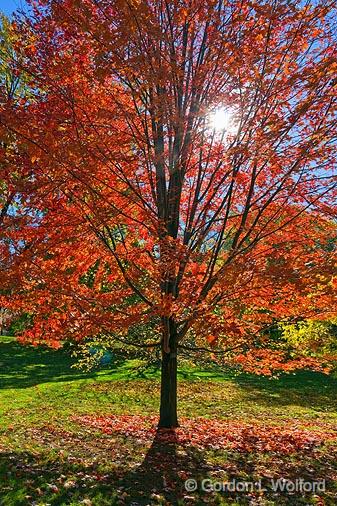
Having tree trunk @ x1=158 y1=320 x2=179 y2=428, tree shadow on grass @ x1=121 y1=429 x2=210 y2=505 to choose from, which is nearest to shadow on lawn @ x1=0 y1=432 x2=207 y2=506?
tree shadow on grass @ x1=121 y1=429 x2=210 y2=505

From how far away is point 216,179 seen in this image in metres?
7.71

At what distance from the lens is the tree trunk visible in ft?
26.4

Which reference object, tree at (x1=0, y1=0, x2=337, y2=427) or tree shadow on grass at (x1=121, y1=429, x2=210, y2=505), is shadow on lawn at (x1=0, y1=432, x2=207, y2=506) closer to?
tree shadow on grass at (x1=121, y1=429, x2=210, y2=505)

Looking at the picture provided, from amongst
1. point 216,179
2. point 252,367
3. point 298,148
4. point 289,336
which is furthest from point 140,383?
point 298,148

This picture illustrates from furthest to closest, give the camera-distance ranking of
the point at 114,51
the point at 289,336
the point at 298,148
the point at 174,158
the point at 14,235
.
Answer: the point at 289,336 → the point at 174,158 → the point at 14,235 → the point at 298,148 → the point at 114,51

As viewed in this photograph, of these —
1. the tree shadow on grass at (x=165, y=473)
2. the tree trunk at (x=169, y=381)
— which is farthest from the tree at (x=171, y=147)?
the tree shadow on grass at (x=165, y=473)

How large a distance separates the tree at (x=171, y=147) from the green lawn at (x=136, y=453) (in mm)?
1874

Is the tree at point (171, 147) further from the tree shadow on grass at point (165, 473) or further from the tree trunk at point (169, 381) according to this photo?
the tree shadow on grass at point (165, 473)

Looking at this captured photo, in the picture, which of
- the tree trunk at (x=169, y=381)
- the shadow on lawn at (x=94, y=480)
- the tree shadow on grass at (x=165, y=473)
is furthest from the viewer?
the tree trunk at (x=169, y=381)

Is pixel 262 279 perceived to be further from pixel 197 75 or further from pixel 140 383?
pixel 140 383

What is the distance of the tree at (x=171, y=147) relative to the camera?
229 inches

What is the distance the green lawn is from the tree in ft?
6.15

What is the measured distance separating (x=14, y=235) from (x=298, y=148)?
15.5 feet

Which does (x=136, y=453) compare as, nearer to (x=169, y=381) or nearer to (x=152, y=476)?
(x=152, y=476)
